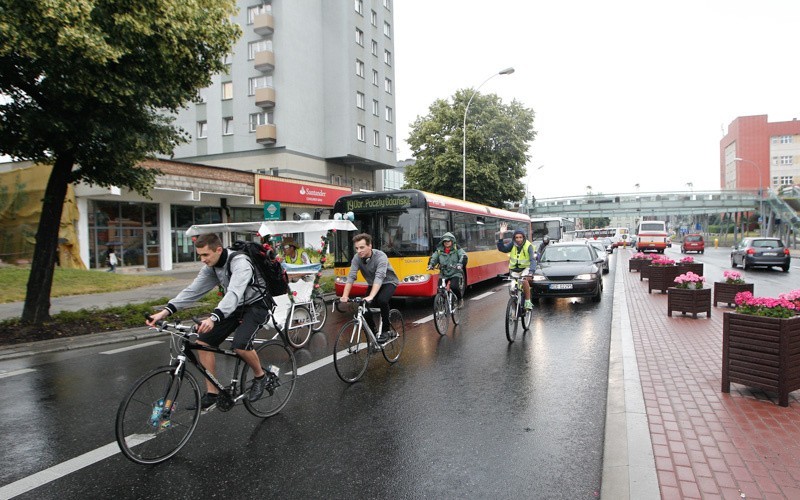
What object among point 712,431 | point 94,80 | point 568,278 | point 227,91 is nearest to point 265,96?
point 227,91

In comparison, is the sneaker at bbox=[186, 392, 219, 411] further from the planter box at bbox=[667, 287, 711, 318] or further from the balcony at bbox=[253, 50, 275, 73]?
the balcony at bbox=[253, 50, 275, 73]

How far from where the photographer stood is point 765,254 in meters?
23.1

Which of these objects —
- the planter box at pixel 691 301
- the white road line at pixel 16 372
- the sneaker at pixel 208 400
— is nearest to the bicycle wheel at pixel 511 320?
the planter box at pixel 691 301

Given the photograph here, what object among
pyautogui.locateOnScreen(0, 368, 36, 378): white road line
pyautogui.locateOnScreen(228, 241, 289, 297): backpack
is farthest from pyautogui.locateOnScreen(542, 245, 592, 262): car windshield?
pyautogui.locateOnScreen(0, 368, 36, 378): white road line

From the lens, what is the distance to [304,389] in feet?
19.5

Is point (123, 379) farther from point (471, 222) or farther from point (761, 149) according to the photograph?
point (761, 149)

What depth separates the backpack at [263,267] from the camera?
4.67m

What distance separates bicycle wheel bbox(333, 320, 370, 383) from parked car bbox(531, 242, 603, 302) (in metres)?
6.94

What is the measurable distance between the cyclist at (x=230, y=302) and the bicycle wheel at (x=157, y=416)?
0.69ft

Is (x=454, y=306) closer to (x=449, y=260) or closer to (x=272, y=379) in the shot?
(x=449, y=260)

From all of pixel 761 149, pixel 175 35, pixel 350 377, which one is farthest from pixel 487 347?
pixel 761 149

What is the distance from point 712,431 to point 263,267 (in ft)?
13.1

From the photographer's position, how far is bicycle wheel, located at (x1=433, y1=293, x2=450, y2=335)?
29.9 ft

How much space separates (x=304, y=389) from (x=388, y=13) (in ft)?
142
